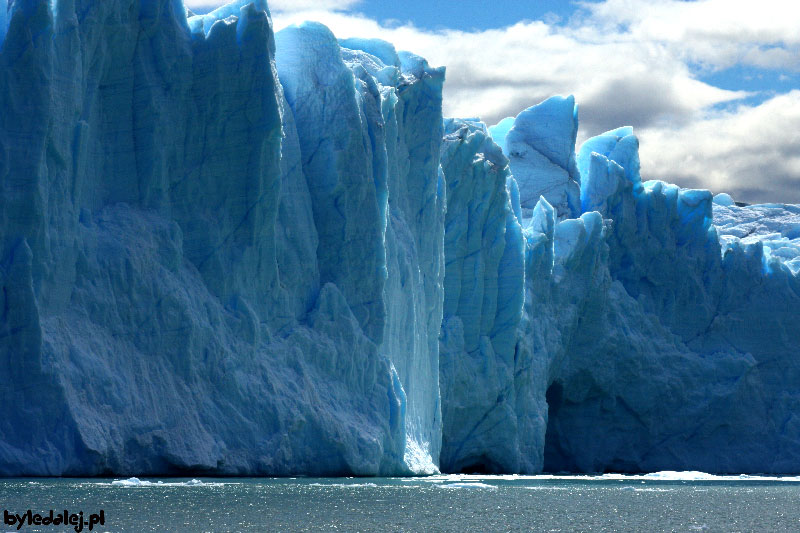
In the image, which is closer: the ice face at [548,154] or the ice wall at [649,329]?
the ice wall at [649,329]

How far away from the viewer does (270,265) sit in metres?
25.8

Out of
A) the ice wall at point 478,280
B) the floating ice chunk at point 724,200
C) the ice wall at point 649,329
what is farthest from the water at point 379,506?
the floating ice chunk at point 724,200

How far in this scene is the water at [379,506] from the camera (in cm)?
1588

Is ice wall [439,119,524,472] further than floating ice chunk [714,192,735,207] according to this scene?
No

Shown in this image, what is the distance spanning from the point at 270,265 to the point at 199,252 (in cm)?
164

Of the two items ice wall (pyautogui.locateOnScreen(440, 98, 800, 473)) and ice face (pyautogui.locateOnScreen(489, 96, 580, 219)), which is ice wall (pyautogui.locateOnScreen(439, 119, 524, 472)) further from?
ice face (pyautogui.locateOnScreen(489, 96, 580, 219))

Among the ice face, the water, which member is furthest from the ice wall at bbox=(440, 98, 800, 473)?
the water

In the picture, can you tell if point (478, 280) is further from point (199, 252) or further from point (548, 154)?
point (199, 252)

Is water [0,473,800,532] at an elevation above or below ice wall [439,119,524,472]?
below

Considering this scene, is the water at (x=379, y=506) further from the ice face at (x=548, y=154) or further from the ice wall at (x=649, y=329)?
the ice face at (x=548, y=154)

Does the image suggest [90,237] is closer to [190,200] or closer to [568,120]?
[190,200]

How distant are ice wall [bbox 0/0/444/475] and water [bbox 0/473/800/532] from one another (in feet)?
3.62

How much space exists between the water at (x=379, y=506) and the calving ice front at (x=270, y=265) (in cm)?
131

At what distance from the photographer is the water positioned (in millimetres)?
15883
